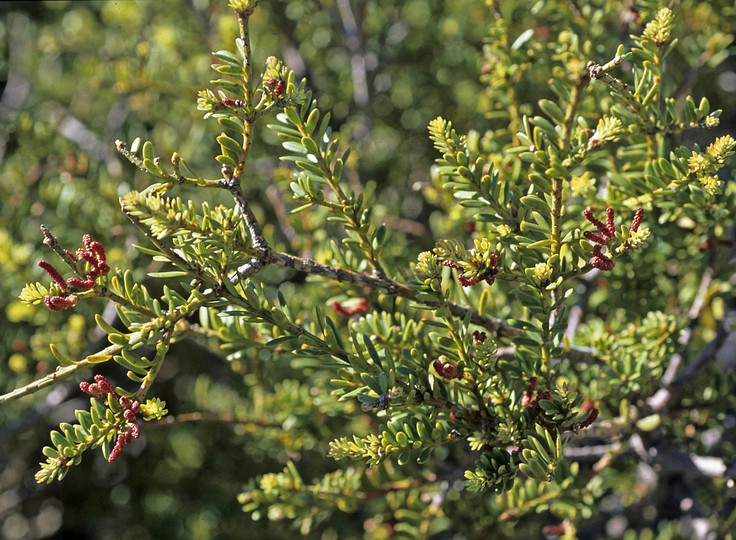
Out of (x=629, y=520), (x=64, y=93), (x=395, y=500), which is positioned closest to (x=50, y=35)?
(x=64, y=93)

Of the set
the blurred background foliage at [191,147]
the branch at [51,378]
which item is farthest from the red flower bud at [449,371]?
the blurred background foliage at [191,147]

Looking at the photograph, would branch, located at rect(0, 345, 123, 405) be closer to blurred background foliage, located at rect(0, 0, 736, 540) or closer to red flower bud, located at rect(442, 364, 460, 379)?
red flower bud, located at rect(442, 364, 460, 379)

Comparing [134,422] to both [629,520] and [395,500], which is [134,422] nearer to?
[395,500]

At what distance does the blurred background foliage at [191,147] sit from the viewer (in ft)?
6.30

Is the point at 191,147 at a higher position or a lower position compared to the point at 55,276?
lower

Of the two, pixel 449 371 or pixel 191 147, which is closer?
pixel 449 371

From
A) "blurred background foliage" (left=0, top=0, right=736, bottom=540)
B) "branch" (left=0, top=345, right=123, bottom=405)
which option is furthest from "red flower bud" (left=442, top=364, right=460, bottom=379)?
"blurred background foliage" (left=0, top=0, right=736, bottom=540)

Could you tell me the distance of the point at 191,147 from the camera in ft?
7.86

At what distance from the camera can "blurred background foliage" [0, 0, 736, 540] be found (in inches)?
75.5

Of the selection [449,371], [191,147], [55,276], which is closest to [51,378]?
[55,276]

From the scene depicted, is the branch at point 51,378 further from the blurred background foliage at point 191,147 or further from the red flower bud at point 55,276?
the blurred background foliage at point 191,147

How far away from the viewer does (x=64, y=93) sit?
3.22m

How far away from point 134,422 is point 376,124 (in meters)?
2.06

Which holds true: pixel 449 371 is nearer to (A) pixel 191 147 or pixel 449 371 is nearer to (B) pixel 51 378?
(B) pixel 51 378
